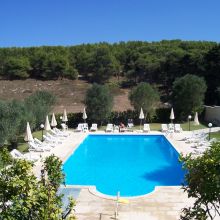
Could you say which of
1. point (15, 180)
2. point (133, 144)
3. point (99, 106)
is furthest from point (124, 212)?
point (99, 106)

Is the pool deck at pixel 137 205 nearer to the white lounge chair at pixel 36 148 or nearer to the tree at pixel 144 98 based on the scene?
the white lounge chair at pixel 36 148

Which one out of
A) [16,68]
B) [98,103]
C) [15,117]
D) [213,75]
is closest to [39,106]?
[98,103]

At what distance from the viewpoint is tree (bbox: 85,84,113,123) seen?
27656 millimetres

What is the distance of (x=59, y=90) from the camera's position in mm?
50469

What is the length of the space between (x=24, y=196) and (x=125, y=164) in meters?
13.6

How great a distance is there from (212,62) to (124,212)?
92.5 ft

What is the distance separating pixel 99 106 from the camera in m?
27.6

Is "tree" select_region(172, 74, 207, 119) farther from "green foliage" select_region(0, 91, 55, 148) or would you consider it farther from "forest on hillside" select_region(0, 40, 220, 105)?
"forest on hillside" select_region(0, 40, 220, 105)

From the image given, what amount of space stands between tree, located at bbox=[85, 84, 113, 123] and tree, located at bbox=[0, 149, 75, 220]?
75.2 feet

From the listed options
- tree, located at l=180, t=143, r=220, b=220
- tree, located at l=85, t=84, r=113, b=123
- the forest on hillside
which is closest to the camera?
tree, located at l=180, t=143, r=220, b=220

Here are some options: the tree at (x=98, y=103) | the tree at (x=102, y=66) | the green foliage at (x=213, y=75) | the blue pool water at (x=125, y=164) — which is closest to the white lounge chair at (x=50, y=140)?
the blue pool water at (x=125, y=164)

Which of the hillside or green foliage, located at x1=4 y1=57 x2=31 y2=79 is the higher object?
green foliage, located at x1=4 y1=57 x2=31 y2=79

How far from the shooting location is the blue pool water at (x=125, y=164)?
14023 mm

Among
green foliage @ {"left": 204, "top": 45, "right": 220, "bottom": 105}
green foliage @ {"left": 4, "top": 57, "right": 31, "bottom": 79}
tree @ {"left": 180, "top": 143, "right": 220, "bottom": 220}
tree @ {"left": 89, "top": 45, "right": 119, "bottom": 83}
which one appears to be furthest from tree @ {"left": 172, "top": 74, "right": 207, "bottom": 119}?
green foliage @ {"left": 4, "top": 57, "right": 31, "bottom": 79}
